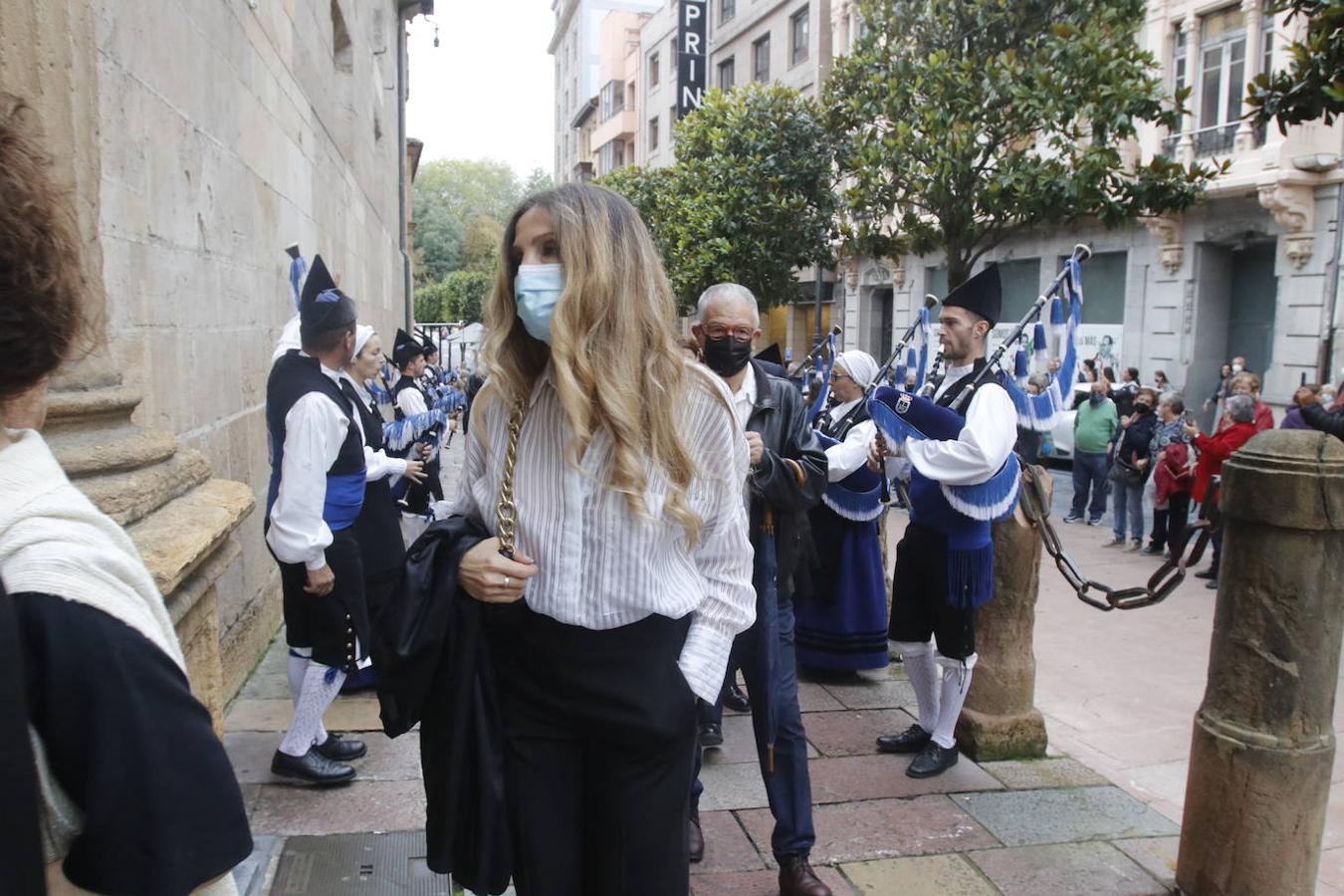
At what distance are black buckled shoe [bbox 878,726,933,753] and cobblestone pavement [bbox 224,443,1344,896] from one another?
8 cm

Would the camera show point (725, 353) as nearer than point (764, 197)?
Yes

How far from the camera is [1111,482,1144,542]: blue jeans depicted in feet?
33.9

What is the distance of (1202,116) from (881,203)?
31.0ft

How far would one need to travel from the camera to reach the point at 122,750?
3.40 feet

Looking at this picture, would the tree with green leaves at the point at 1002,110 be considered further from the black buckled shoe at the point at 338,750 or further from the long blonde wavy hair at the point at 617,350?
the long blonde wavy hair at the point at 617,350

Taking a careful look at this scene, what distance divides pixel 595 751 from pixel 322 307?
2760 millimetres

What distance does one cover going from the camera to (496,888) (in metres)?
2.11

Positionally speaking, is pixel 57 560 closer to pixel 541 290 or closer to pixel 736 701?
pixel 541 290

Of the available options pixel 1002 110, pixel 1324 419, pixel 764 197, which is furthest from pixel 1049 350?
pixel 764 197

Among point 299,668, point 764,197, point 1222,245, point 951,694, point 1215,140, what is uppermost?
point 1215,140

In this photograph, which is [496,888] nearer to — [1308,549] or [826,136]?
[1308,549]

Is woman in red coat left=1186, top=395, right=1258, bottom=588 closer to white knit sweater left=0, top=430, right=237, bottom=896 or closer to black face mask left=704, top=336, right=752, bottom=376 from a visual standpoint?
black face mask left=704, top=336, right=752, bottom=376

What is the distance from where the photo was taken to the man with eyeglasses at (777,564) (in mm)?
3213

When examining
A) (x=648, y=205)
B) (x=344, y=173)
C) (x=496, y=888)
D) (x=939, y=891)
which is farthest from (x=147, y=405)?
(x=648, y=205)
